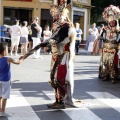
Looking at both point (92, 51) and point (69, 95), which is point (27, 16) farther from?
point (69, 95)

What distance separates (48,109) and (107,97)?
1.84m

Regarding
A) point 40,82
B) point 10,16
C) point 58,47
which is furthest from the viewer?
point 10,16

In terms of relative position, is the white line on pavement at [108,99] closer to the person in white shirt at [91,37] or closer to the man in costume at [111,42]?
the man in costume at [111,42]

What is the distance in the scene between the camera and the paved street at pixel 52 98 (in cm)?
657

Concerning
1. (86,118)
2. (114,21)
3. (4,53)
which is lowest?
(86,118)

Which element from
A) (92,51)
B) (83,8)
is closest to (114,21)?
(92,51)

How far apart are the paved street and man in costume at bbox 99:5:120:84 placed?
36 centimetres

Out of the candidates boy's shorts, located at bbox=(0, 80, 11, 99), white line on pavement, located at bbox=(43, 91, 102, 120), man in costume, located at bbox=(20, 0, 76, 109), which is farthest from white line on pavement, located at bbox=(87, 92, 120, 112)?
boy's shorts, located at bbox=(0, 80, 11, 99)

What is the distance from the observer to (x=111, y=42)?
10.4m

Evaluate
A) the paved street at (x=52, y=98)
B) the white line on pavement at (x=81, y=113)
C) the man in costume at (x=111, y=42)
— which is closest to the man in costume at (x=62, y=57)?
the white line on pavement at (x=81, y=113)

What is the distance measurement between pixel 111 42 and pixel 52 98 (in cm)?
317

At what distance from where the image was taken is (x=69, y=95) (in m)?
7.10

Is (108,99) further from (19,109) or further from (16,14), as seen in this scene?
(16,14)

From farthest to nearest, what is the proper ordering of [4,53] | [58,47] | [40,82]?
[40,82] < [58,47] < [4,53]
